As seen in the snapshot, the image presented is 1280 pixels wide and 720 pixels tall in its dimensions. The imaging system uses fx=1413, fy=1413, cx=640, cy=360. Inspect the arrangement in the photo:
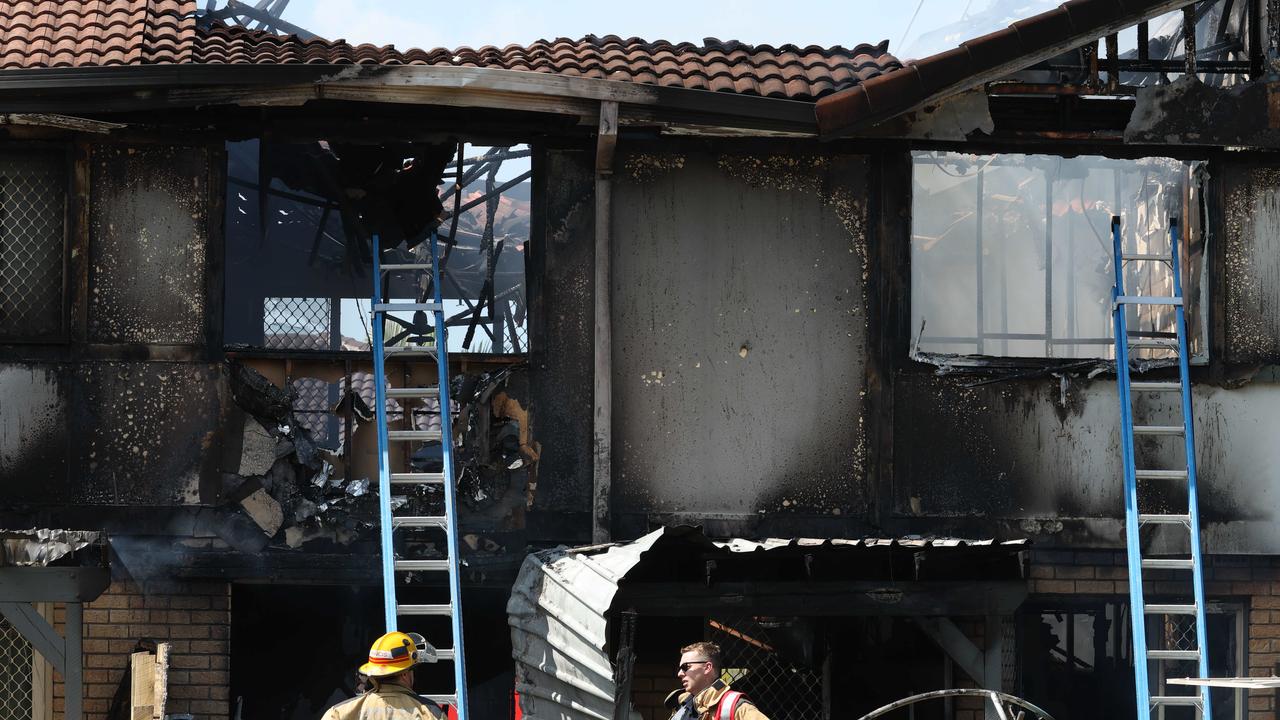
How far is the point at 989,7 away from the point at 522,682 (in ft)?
48.8

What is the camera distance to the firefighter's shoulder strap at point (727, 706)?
5.96 meters

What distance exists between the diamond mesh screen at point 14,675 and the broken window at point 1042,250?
6340 millimetres

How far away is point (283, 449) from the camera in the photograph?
934 centimetres

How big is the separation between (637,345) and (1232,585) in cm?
446

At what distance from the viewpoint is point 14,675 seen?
9344mm

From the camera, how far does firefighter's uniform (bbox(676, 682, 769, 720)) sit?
19.5 feet

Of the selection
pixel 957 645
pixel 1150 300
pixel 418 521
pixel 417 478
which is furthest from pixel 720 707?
pixel 1150 300

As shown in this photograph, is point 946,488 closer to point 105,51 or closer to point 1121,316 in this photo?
point 1121,316

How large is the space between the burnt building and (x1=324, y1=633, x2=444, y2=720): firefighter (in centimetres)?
259

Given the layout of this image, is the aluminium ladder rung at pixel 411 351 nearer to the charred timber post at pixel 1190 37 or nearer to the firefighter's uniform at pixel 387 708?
the firefighter's uniform at pixel 387 708

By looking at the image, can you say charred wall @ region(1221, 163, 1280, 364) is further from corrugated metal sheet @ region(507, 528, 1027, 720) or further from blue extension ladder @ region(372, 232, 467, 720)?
blue extension ladder @ region(372, 232, 467, 720)

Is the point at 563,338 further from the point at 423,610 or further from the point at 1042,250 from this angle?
the point at 1042,250

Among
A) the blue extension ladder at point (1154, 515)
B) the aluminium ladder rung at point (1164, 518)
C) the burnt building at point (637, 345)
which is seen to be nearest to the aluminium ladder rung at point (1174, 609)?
the blue extension ladder at point (1154, 515)

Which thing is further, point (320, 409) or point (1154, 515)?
point (320, 409)
